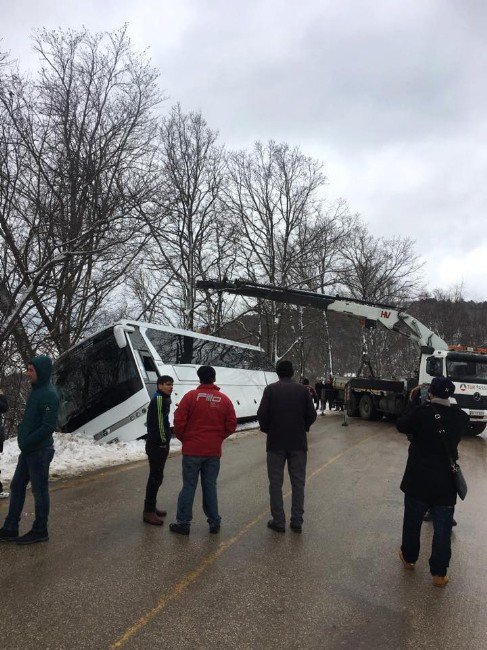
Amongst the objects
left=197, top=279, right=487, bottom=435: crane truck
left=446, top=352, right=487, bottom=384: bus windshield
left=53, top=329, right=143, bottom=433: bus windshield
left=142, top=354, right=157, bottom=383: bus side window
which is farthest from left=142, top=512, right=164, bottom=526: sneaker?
left=446, top=352, right=487, bottom=384: bus windshield

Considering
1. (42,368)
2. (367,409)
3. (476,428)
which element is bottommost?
(476,428)

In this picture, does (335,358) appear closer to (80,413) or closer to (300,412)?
(80,413)

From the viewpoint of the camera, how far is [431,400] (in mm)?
4660

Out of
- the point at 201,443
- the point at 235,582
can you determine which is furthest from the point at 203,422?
the point at 235,582

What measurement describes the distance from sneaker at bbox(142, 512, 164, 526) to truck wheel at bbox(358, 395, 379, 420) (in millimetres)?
17282

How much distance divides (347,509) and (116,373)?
659cm

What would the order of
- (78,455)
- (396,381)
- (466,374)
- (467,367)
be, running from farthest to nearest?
(396,381) → (467,367) → (466,374) → (78,455)

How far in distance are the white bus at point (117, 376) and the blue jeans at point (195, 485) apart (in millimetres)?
5679

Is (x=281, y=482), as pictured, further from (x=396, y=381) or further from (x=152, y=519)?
(x=396, y=381)

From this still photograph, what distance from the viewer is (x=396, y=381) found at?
797 inches

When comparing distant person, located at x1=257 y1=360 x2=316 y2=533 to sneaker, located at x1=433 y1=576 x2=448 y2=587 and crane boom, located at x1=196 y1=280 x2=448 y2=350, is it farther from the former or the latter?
crane boom, located at x1=196 y1=280 x2=448 y2=350

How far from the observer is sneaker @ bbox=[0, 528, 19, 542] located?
486 cm

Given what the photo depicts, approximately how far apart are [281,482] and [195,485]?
985 mm

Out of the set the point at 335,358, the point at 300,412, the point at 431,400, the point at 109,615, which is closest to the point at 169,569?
the point at 109,615
